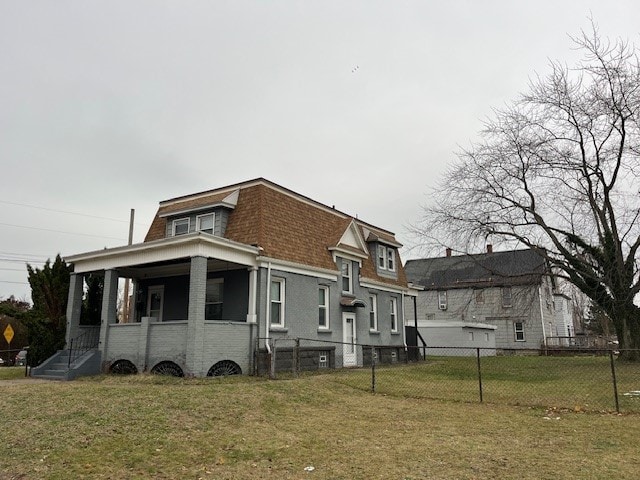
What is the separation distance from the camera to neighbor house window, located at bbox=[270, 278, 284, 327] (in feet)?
56.8

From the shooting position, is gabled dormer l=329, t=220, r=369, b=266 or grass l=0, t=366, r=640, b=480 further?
gabled dormer l=329, t=220, r=369, b=266

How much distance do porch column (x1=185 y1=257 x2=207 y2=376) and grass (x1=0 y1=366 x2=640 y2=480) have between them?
2596mm

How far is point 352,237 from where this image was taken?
2247 centimetres

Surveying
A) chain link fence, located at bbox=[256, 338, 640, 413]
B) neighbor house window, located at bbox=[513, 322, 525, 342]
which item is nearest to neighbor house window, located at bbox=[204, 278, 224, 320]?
chain link fence, located at bbox=[256, 338, 640, 413]

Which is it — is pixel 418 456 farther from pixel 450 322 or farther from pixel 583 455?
A: pixel 450 322

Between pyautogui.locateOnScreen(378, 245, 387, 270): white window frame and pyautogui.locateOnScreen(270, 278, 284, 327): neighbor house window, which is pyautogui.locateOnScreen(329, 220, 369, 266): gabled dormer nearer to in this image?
pyautogui.locateOnScreen(378, 245, 387, 270): white window frame

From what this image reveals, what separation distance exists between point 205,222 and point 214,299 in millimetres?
3026

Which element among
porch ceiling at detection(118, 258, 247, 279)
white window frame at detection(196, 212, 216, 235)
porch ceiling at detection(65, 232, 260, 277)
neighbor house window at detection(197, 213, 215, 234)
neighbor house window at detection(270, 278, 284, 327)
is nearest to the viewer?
porch ceiling at detection(65, 232, 260, 277)

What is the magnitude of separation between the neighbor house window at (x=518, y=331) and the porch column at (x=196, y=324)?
31.0 meters

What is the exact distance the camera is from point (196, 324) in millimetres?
14258

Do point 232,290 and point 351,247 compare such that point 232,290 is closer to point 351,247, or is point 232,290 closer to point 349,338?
point 349,338

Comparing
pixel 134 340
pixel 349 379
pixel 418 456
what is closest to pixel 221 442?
pixel 418 456

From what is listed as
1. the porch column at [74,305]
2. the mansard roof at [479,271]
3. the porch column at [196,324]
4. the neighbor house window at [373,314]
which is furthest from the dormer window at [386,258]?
the mansard roof at [479,271]

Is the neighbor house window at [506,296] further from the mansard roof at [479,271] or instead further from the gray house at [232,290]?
the gray house at [232,290]
